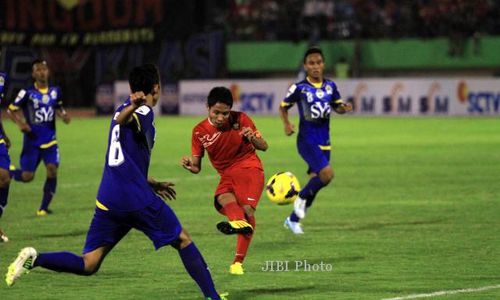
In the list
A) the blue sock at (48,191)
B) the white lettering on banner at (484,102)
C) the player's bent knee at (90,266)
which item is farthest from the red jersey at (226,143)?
the white lettering on banner at (484,102)

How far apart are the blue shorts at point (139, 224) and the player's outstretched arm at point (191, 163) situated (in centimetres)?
157

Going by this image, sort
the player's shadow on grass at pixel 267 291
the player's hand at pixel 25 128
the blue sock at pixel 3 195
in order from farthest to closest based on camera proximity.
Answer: the player's hand at pixel 25 128
the blue sock at pixel 3 195
the player's shadow on grass at pixel 267 291

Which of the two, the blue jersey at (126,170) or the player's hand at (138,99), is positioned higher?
the player's hand at (138,99)

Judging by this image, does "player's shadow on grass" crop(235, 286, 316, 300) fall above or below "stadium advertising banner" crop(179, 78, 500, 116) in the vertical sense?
above

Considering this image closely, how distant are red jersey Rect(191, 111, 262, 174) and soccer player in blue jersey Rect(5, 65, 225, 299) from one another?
2.09 m

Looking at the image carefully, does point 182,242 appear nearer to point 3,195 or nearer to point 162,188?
point 162,188

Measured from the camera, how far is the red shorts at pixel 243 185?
11047mm

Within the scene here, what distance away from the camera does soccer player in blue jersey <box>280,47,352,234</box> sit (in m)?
14.3

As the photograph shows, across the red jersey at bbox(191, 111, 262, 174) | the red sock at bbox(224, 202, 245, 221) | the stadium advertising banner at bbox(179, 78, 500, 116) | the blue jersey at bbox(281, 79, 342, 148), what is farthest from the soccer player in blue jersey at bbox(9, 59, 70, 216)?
the stadium advertising banner at bbox(179, 78, 500, 116)

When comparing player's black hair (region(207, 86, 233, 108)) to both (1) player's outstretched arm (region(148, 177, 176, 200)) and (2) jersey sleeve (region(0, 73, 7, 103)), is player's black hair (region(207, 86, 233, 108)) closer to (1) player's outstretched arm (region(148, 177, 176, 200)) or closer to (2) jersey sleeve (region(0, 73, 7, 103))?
(1) player's outstretched arm (region(148, 177, 176, 200))

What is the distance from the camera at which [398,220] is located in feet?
50.0

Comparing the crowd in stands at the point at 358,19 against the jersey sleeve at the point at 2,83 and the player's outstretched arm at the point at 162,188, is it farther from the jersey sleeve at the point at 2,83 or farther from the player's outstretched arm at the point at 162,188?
the player's outstretched arm at the point at 162,188

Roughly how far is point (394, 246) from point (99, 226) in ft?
16.3

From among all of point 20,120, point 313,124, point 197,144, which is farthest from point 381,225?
point 20,120
